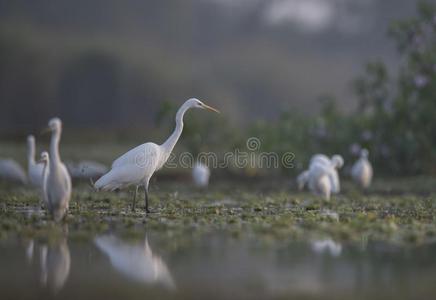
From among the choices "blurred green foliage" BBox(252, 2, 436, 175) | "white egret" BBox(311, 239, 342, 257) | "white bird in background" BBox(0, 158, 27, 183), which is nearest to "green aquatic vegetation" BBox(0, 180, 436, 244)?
"white egret" BBox(311, 239, 342, 257)

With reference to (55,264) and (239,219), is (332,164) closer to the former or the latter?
(239,219)

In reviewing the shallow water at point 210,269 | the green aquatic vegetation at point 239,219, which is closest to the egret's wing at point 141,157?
the green aquatic vegetation at point 239,219

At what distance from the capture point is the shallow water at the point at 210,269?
20.7 feet

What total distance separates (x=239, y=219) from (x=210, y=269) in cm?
363

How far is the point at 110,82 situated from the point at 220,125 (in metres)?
17.3

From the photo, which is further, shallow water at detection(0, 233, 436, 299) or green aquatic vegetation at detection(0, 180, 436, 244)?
green aquatic vegetation at detection(0, 180, 436, 244)

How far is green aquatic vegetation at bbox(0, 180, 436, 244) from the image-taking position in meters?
9.29

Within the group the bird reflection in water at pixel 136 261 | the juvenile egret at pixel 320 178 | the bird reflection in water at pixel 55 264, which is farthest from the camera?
the juvenile egret at pixel 320 178

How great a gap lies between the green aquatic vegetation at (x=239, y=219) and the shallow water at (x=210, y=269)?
1.44 ft

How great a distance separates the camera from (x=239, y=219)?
1087 centimetres

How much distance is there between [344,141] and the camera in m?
23.2

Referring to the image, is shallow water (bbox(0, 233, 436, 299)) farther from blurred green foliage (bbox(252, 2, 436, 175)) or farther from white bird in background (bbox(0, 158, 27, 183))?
blurred green foliage (bbox(252, 2, 436, 175))

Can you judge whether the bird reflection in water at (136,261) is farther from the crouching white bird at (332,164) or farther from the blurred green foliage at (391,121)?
the blurred green foliage at (391,121)

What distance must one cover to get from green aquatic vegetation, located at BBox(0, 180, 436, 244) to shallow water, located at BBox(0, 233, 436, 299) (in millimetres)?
439
